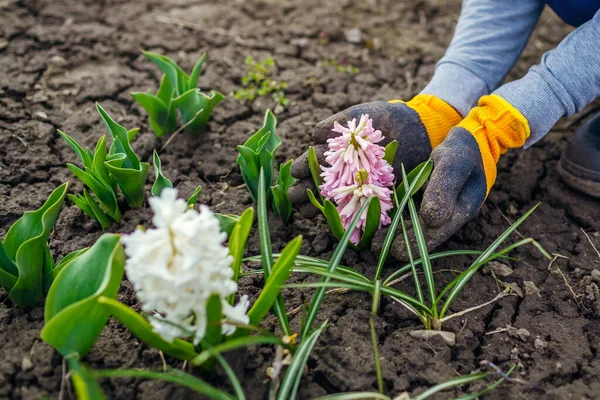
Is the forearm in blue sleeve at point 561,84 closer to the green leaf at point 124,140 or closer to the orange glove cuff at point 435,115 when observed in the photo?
the orange glove cuff at point 435,115

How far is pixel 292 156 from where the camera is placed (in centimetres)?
252

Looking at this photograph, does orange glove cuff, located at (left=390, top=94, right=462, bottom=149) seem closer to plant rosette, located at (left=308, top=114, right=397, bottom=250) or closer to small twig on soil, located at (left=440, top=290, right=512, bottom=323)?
plant rosette, located at (left=308, top=114, right=397, bottom=250)

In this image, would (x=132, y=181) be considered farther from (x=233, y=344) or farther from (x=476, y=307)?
(x=476, y=307)

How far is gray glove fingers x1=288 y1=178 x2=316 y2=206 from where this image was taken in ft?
6.91

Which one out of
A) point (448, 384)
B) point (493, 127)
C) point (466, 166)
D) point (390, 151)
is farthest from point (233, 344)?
point (493, 127)

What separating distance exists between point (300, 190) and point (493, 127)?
29.0 inches

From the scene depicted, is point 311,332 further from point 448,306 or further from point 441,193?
point 441,193

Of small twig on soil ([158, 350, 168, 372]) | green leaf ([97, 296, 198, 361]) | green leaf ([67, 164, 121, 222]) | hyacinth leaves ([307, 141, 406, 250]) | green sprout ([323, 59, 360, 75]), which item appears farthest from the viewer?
green sprout ([323, 59, 360, 75])

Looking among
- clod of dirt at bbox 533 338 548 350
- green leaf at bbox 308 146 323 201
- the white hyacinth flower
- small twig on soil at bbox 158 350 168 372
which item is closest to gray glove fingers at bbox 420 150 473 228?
green leaf at bbox 308 146 323 201

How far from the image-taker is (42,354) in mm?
1633

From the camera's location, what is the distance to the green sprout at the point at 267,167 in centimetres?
204

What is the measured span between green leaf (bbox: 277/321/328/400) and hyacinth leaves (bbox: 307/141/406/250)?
1.37ft

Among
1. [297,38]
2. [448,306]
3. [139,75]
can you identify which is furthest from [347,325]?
[297,38]

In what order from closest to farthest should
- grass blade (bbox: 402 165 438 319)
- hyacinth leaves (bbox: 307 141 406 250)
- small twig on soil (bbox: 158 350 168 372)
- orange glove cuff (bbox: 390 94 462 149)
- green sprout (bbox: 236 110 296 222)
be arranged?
small twig on soil (bbox: 158 350 168 372) < grass blade (bbox: 402 165 438 319) < hyacinth leaves (bbox: 307 141 406 250) < green sprout (bbox: 236 110 296 222) < orange glove cuff (bbox: 390 94 462 149)
